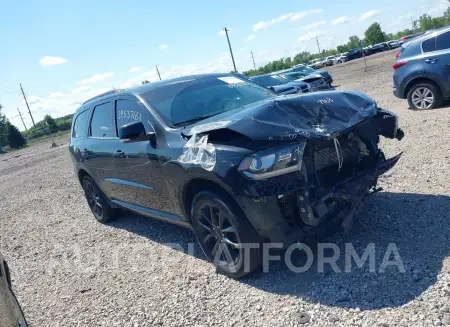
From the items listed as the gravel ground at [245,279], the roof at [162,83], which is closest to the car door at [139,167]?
the roof at [162,83]

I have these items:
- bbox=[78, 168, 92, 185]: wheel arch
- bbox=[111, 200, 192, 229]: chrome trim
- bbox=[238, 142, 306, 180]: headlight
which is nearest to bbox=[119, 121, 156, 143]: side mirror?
bbox=[111, 200, 192, 229]: chrome trim

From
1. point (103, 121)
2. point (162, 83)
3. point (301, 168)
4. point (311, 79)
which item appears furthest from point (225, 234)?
point (311, 79)

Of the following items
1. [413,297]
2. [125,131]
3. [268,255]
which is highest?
[125,131]

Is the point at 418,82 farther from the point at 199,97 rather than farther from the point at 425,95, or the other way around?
the point at 199,97

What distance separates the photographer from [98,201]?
21.4 ft

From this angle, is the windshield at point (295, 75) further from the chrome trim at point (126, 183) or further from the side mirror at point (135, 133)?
the side mirror at point (135, 133)

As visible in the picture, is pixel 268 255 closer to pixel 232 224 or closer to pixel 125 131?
pixel 232 224

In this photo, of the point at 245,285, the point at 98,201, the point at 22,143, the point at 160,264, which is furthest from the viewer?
the point at 22,143

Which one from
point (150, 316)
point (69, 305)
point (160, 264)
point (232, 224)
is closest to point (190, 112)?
point (232, 224)

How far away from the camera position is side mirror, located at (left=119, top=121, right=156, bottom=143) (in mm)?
4109

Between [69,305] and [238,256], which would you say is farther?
[69,305]

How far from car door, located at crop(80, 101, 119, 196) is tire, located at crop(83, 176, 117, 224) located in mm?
327

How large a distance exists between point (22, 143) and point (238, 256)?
173 feet

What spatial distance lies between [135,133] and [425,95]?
7.28 meters
